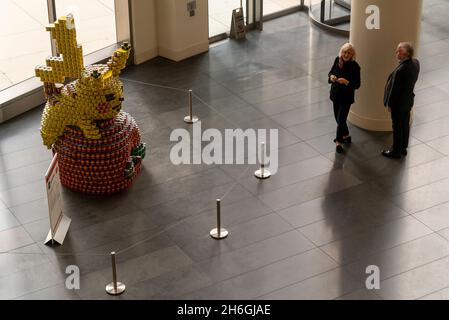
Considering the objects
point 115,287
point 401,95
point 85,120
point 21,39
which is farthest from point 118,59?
point 401,95

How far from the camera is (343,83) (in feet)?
41.7

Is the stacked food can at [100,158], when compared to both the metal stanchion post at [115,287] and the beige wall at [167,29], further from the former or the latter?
the beige wall at [167,29]

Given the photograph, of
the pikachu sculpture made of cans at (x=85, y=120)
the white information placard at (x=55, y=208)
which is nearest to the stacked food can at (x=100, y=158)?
the pikachu sculpture made of cans at (x=85, y=120)

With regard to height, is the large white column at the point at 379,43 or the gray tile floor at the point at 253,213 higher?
the large white column at the point at 379,43

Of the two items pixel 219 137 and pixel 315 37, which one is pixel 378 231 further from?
pixel 315 37

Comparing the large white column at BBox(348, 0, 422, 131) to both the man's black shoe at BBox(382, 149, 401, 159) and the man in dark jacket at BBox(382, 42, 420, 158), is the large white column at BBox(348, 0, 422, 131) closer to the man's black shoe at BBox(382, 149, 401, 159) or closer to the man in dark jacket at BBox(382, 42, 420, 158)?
the man in dark jacket at BBox(382, 42, 420, 158)

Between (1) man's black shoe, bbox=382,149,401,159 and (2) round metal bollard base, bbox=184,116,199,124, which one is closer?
(1) man's black shoe, bbox=382,149,401,159

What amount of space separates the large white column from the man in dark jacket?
1.53 feet

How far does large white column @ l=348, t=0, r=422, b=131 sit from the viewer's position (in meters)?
12.7

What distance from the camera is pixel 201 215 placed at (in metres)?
11.8

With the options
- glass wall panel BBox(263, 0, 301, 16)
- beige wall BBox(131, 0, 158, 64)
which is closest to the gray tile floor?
beige wall BBox(131, 0, 158, 64)

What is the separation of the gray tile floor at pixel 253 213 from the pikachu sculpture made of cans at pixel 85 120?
0.37 meters

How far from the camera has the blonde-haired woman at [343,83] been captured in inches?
496

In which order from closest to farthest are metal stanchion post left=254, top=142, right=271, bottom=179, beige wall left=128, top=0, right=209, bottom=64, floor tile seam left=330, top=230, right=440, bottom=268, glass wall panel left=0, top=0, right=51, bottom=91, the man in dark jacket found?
floor tile seam left=330, top=230, right=440, bottom=268 → the man in dark jacket → metal stanchion post left=254, top=142, right=271, bottom=179 → glass wall panel left=0, top=0, right=51, bottom=91 → beige wall left=128, top=0, right=209, bottom=64
